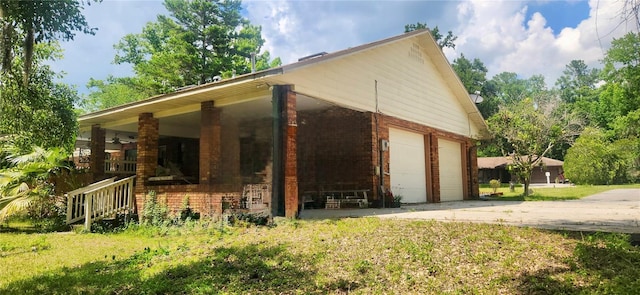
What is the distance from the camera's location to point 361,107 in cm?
1143

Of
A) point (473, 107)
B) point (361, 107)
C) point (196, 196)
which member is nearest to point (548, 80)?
point (473, 107)

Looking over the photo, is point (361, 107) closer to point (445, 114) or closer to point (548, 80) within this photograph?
point (445, 114)

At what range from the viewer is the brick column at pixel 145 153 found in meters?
11.3

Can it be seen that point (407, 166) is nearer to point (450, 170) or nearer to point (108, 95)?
point (450, 170)

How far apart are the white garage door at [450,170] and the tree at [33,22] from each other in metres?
13.1

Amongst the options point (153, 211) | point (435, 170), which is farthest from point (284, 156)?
point (435, 170)

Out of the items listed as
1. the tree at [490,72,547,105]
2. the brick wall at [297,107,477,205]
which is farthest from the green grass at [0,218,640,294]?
the tree at [490,72,547,105]

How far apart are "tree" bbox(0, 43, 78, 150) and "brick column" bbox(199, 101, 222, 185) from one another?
293 centimetres

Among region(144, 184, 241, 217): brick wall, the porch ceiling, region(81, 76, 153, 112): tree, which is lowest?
region(144, 184, 241, 217): brick wall

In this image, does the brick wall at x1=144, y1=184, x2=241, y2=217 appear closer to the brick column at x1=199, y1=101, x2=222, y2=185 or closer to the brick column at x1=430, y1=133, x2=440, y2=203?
the brick column at x1=199, y1=101, x2=222, y2=185

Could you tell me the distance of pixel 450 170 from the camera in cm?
1655

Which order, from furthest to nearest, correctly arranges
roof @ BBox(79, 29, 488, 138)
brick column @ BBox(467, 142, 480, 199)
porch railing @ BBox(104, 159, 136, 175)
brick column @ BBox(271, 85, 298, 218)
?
brick column @ BBox(467, 142, 480, 199) → porch railing @ BBox(104, 159, 136, 175) → roof @ BBox(79, 29, 488, 138) → brick column @ BBox(271, 85, 298, 218)

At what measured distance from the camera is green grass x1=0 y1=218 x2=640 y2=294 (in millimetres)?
4168

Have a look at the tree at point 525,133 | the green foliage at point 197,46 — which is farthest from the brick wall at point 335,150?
the green foliage at point 197,46
